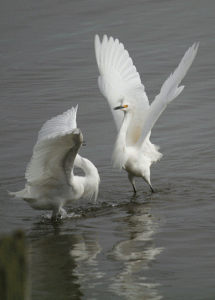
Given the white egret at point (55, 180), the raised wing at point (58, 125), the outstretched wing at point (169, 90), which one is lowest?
the white egret at point (55, 180)

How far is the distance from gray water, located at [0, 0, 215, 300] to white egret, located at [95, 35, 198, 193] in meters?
0.53

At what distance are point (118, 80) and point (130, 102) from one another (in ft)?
2.96

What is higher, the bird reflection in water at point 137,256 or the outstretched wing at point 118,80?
the outstretched wing at point 118,80

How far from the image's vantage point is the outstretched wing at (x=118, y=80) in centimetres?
1016

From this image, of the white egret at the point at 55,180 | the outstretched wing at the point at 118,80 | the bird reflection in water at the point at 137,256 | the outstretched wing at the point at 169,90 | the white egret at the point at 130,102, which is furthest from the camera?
the outstretched wing at the point at 118,80

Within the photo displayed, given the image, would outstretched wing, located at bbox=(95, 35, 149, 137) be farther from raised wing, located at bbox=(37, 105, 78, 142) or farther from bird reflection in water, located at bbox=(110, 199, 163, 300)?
bird reflection in water, located at bbox=(110, 199, 163, 300)

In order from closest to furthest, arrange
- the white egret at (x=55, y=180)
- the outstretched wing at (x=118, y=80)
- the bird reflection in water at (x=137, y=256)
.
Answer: the bird reflection in water at (x=137, y=256), the white egret at (x=55, y=180), the outstretched wing at (x=118, y=80)

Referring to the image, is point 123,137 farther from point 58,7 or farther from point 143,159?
point 58,7

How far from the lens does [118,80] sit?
1052cm

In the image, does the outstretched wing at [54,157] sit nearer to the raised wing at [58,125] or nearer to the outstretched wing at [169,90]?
the raised wing at [58,125]

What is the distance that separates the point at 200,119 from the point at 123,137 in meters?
3.53

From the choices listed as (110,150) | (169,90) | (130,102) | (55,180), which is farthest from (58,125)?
(110,150)

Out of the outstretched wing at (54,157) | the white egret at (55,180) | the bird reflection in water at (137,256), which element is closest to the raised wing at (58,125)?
the white egret at (55,180)

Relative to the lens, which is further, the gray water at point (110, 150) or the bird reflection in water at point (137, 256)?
the gray water at point (110, 150)
